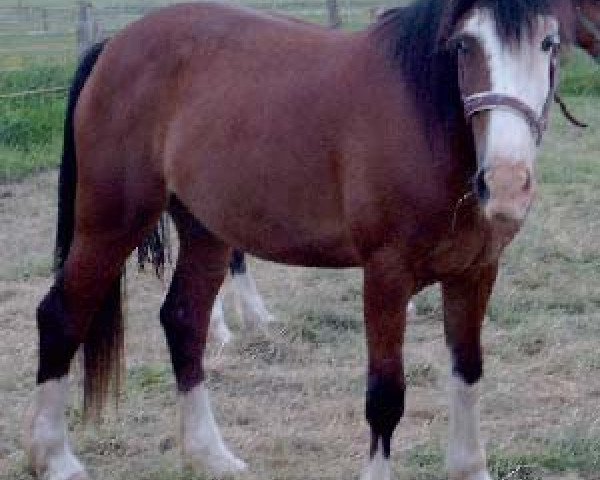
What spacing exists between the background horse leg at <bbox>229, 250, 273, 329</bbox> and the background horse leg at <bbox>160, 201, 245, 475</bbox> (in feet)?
4.56

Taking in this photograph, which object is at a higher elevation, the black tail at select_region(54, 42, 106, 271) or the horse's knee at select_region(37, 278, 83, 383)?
the black tail at select_region(54, 42, 106, 271)

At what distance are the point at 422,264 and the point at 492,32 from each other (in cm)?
76

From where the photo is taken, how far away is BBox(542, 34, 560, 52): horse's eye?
322cm

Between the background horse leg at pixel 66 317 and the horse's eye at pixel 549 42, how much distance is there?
1726 millimetres

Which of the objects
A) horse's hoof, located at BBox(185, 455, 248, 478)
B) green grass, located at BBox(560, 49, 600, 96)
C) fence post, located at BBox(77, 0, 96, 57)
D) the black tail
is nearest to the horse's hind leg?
the black tail

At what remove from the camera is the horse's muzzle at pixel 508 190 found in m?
3.05

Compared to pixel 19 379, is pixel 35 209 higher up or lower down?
lower down

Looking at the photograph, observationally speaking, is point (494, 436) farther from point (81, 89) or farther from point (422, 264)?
point (81, 89)

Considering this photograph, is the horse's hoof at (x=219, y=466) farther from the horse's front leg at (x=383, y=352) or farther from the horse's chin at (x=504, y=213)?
the horse's chin at (x=504, y=213)

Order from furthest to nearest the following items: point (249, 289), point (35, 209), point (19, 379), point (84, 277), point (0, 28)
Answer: point (0, 28)
point (35, 209)
point (249, 289)
point (19, 379)
point (84, 277)

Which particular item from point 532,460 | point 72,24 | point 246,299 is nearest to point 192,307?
point 532,460

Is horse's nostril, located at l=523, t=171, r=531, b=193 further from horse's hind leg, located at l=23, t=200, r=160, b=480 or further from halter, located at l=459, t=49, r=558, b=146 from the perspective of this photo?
horse's hind leg, located at l=23, t=200, r=160, b=480

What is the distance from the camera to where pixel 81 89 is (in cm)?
455

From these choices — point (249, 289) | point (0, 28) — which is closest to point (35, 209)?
point (249, 289)
